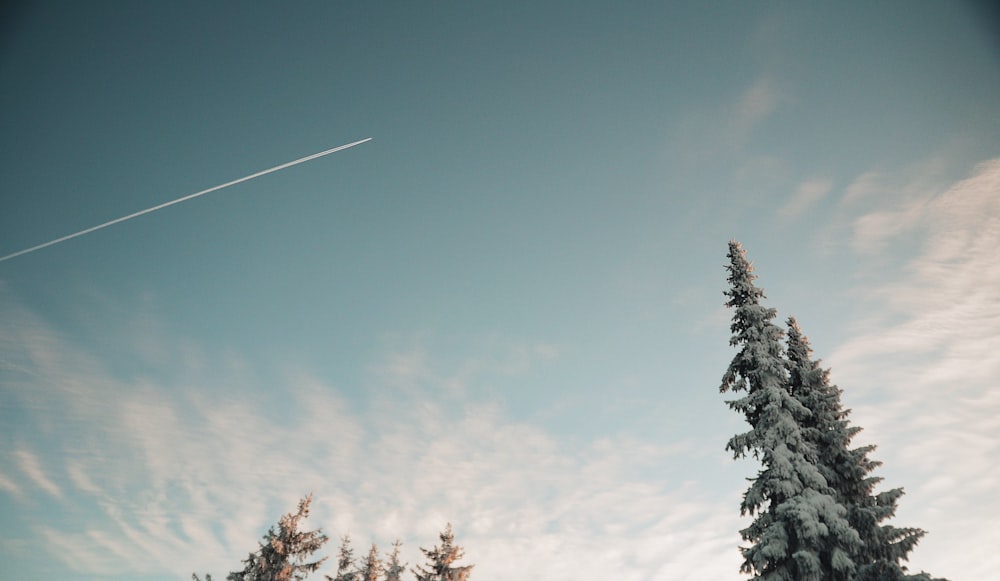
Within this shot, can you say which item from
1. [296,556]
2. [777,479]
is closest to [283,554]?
[296,556]

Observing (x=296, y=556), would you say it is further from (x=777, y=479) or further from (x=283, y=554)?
(x=777, y=479)

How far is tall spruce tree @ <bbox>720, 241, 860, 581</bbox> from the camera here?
13141 millimetres

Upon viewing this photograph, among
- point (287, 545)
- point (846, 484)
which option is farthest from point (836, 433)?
point (287, 545)

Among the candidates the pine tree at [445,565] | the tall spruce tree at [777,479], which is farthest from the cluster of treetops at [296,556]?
the tall spruce tree at [777,479]

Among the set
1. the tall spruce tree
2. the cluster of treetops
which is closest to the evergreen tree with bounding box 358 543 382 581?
the cluster of treetops

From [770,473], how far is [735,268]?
8.48 meters

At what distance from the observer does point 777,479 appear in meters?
14.4

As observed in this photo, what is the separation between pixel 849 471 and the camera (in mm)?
15578

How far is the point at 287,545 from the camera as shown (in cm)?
2545

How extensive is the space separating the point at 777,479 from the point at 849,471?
11.5 feet

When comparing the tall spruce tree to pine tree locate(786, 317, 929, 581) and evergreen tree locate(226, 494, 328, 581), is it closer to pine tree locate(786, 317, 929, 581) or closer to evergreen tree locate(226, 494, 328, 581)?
pine tree locate(786, 317, 929, 581)

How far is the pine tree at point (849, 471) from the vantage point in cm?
1353

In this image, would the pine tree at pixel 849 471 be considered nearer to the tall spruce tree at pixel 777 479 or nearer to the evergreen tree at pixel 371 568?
the tall spruce tree at pixel 777 479

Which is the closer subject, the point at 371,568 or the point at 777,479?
the point at 777,479
